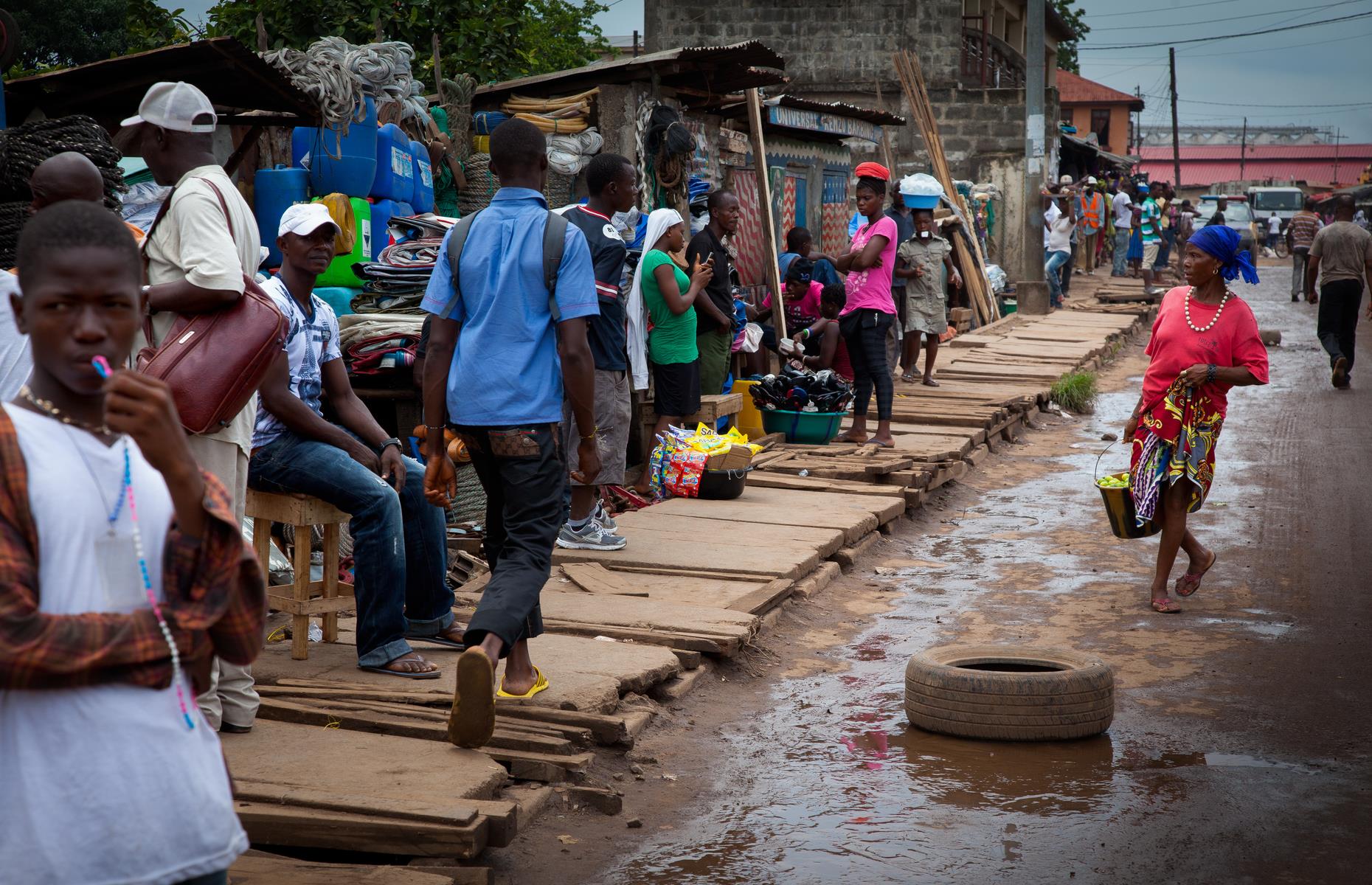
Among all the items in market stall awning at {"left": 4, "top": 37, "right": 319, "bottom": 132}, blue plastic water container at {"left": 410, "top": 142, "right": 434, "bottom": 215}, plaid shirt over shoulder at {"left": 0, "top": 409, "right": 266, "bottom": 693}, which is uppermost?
market stall awning at {"left": 4, "top": 37, "right": 319, "bottom": 132}

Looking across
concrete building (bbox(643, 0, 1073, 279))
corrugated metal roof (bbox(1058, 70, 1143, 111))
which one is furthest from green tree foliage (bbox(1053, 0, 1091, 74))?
concrete building (bbox(643, 0, 1073, 279))

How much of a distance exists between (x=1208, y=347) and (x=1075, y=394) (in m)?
8.10

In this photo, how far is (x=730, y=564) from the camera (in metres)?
7.03

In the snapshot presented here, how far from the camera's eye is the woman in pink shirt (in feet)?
33.1

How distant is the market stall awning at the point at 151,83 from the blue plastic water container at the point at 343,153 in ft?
0.93

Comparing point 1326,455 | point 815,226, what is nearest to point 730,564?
point 1326,455

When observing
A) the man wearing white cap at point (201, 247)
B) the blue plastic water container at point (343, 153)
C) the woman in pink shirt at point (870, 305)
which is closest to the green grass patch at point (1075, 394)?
the woman in pink shirt at point (870, 305)

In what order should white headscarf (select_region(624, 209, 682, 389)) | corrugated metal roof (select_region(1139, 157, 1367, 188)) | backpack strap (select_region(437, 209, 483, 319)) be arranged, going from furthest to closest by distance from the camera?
corrugated metal roof (select_region(1139, 157, 1367, 188))
white headscarf (select_region(624, 209, 682, 389))
backpack strap (select_region(437, 209, 483, 319))

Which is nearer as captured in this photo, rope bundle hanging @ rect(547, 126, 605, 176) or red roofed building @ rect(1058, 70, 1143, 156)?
rope bundle hanging @ rect(547, 126, 605, 176)

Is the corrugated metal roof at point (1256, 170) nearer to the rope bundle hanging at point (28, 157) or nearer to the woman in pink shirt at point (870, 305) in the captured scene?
the woman in pink shirt at point (870, 305)

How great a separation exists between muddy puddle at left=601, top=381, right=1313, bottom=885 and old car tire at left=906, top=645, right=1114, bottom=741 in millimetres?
55

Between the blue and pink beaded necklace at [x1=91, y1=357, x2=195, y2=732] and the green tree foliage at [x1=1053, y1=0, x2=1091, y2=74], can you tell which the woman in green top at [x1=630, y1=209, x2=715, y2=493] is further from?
the green tree foliage at [x1=1053, y1=0, x2=1091, y2=74]

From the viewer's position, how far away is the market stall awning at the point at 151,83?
7.84 metres

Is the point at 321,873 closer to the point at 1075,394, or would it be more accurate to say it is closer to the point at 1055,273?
the point at 1075,394
